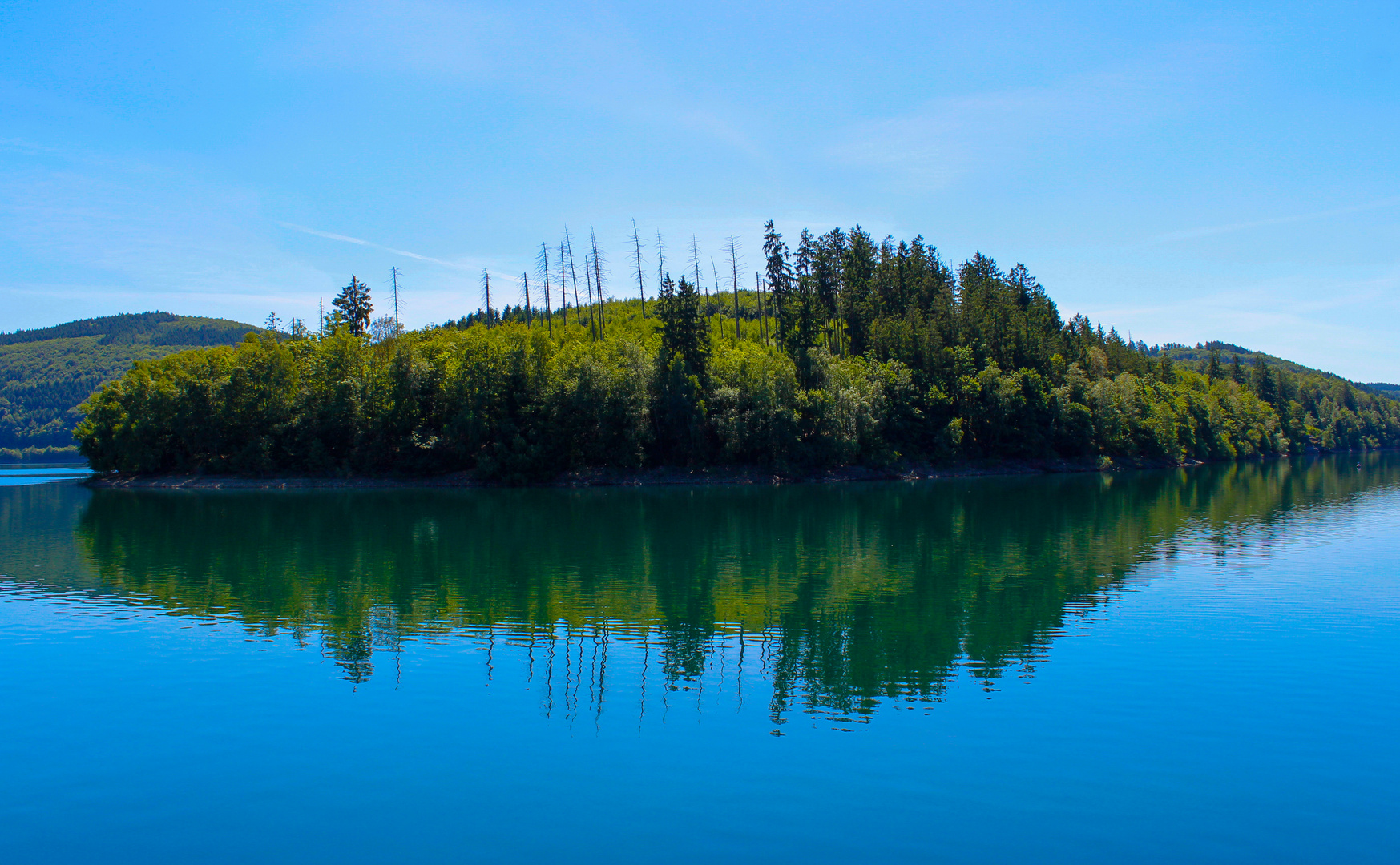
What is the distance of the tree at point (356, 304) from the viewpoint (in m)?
114

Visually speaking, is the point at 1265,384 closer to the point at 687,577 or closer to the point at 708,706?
the point at 687,577

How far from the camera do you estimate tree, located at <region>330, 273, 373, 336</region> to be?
11419 centimetres

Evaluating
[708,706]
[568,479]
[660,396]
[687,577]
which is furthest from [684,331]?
[708,706]

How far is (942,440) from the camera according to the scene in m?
92.2

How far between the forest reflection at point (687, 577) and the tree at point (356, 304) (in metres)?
57.0

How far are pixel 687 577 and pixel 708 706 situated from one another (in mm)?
14053

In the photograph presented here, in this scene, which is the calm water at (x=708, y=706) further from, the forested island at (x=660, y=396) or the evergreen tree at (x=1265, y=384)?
the evergreen tree at (x=1265, y=384)

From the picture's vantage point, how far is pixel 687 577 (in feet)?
95.1

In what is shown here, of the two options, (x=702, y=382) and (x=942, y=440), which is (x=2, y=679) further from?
(x=942, y=440)

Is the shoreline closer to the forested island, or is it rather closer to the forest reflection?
the forested island

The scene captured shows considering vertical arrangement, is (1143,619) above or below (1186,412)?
below

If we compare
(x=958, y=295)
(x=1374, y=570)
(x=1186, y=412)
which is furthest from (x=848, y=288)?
(x=1374, y=570)

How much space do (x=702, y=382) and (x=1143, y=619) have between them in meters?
66.4

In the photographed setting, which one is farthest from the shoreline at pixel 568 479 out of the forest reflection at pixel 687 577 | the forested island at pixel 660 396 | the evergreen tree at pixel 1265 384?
the evergreen tree at pixel 1265 384
